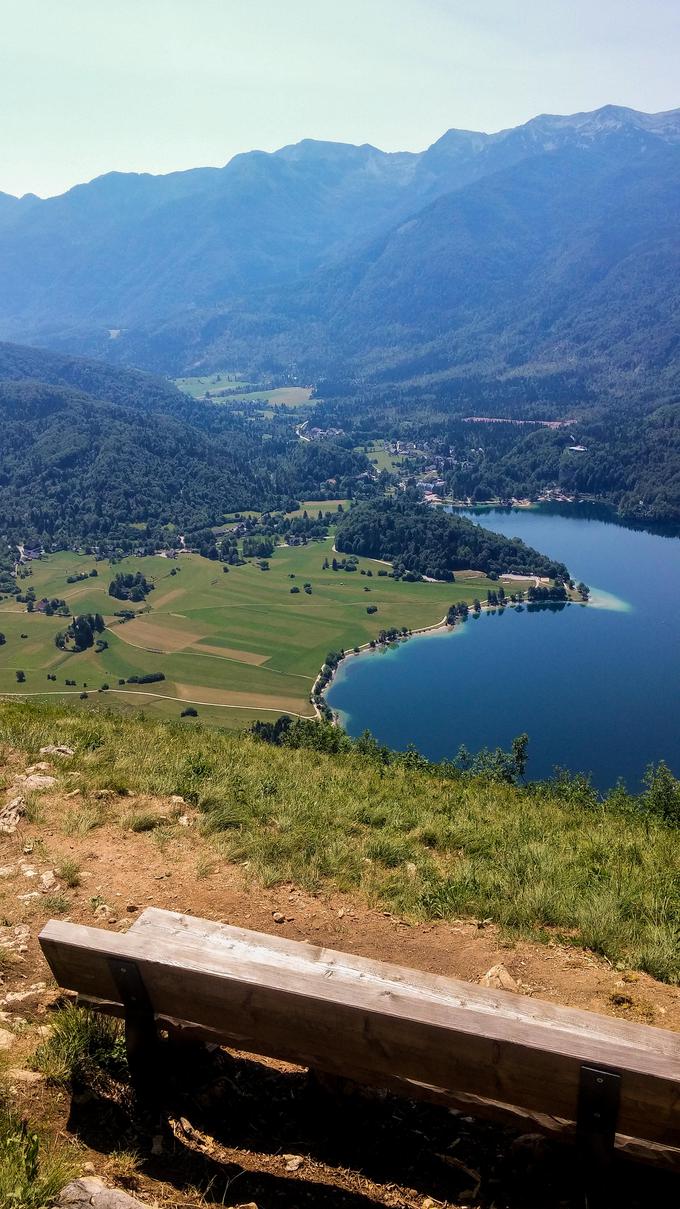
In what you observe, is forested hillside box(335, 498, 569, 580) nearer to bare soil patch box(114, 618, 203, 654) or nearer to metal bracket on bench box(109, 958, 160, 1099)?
bare soil patch box(114, 618, 203, 654)

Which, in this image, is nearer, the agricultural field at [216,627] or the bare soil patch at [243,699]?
the bare soil patch at [243,699]

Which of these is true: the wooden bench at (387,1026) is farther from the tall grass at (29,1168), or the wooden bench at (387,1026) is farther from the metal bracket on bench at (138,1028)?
the tall grass at (29,1168)

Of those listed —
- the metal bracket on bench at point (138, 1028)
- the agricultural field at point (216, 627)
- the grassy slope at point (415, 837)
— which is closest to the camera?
the metal bracket on bench at point (138, 1028)

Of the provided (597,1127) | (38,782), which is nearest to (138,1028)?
(597,1127)

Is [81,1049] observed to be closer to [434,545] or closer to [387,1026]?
[387,1026]

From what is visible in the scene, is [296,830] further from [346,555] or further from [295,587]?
[346,555]

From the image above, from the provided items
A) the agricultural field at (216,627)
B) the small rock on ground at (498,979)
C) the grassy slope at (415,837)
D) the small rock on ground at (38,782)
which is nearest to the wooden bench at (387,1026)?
the small rock on ground at (498,979)

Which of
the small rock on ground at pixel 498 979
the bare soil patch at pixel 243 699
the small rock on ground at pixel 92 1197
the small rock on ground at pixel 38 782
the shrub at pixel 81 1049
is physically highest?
the small rock on ground at pixel 92 1197
